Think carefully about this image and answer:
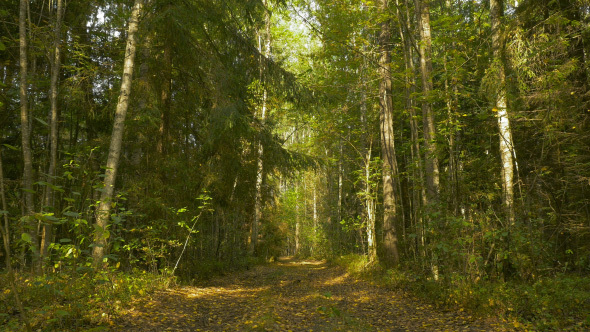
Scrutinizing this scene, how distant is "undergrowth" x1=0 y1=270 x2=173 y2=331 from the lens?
4547mm

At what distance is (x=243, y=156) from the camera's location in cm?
1195

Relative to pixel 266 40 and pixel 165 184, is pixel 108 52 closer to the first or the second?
pixel 165 184

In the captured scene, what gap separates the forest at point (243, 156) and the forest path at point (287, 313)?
0.24m

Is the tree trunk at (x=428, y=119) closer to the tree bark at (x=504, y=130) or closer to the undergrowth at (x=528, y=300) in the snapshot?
the undergrowth at (x=528, y=300)

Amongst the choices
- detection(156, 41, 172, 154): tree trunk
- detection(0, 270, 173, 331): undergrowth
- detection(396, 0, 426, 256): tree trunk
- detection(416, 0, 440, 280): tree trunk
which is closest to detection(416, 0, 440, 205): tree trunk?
detection(416, 0, 440, 280): tree trunk

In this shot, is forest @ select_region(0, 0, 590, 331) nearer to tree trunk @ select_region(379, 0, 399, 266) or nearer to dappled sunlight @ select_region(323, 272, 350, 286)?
tree trunk @ select_region(379, 0, 399, 266)

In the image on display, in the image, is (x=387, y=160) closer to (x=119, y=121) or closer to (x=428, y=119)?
(x=428, y=119)

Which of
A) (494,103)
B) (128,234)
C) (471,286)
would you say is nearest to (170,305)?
(128,234)

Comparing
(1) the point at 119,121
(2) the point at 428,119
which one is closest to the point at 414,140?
(2) the point at 428,119

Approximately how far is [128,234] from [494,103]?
939 cm

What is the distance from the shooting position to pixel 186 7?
8523mm

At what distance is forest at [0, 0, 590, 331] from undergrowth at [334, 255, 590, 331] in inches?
1.3

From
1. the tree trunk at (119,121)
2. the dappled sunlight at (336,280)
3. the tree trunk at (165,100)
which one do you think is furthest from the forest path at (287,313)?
the tree trunk at (165,100)

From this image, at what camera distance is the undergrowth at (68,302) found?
4547 millimetres
